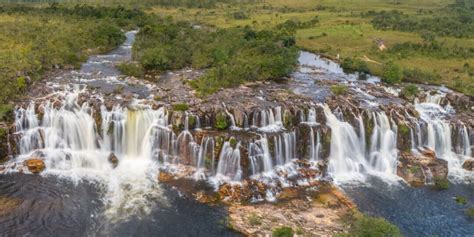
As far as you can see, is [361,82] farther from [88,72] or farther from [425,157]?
[88,72]

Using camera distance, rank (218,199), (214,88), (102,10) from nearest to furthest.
Result: (218,199), (214,88), (102,10)

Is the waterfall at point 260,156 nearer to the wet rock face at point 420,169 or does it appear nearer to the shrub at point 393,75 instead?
the wet rock face at point 420,169

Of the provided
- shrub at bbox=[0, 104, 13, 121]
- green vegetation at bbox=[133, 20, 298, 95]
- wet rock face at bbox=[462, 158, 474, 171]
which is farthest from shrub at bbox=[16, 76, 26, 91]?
wet rock face at bbox=[462, 158, 474, 171]

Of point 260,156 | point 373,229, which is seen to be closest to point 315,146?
point 260,156

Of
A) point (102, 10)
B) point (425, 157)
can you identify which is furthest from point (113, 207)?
point (102, 10)

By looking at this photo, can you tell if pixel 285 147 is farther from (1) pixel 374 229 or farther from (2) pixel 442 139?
(2) pixel 442 139

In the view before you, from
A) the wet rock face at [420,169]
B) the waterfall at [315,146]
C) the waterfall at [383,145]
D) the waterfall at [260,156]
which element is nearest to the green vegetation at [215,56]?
the waterfall at [260,156]
